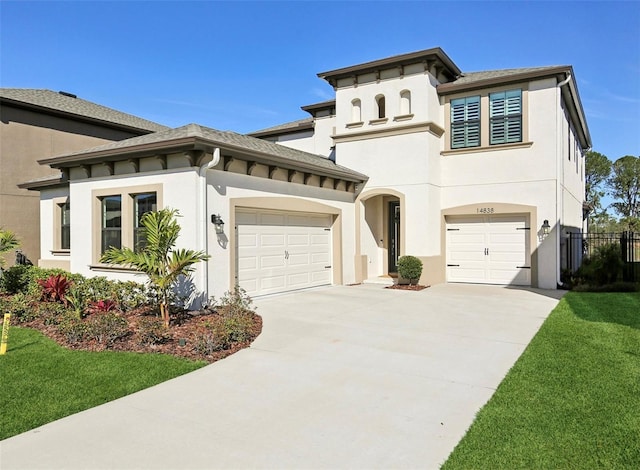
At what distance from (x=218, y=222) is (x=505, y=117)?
33.7 feet

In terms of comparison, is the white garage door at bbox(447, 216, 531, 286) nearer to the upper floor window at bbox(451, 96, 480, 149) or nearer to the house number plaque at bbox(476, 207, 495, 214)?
the house number plaque at bbox(476, 207, 495, 214)

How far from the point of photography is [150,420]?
4457 mm

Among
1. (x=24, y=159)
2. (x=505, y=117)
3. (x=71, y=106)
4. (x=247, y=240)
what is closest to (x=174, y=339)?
(x=247, y=240)

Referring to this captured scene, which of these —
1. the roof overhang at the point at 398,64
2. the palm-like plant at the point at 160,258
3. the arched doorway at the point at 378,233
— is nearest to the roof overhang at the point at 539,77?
the roof overhang at the point at 398,64

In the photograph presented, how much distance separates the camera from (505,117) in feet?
48.4

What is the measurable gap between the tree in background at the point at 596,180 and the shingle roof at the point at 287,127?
36595 mm

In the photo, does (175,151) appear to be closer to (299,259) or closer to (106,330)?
(106,330)

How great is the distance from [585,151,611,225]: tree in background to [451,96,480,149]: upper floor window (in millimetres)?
36891

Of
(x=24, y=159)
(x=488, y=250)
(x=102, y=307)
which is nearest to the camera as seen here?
(x=102, y=307)

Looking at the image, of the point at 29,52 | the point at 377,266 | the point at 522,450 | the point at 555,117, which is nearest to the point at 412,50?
the point at 555,117

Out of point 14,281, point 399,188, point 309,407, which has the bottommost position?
point 309,407

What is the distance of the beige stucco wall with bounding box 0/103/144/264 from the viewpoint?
16688mm

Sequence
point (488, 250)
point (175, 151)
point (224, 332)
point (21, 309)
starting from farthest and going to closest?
point (488, 250)
point (175, 151)
point (21, 309)
point (224, 332)

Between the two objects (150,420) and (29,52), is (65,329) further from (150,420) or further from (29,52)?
(29,52)
